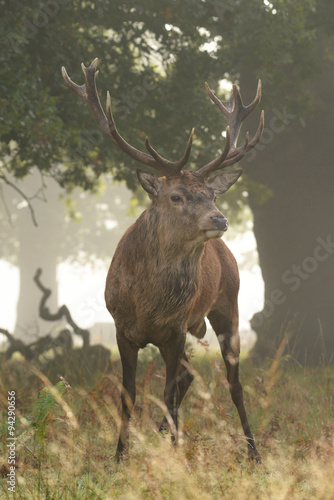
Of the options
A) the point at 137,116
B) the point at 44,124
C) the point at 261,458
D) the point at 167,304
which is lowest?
the point at 261,458

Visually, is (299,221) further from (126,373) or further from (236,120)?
(126,373)

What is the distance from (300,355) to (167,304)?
6.43 m

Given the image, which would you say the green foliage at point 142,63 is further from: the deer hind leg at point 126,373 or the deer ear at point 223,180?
the deer hind leg at point 126,373

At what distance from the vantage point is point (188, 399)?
6.70m

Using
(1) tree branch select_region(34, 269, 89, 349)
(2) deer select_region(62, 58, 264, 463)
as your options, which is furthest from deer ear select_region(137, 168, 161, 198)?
(1) tree branch select_region(34, 269, 89, 349)

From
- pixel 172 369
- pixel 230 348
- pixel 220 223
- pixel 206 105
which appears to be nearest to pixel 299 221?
pixel 206 105

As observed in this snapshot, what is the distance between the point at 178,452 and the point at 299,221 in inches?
329

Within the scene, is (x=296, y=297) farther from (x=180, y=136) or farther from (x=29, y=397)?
(x=29, y=397)

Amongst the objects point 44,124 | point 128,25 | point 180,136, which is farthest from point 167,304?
point 128,25

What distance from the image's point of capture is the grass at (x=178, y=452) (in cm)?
344

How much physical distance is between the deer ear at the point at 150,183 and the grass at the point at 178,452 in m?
1.38

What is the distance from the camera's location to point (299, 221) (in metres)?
11.5

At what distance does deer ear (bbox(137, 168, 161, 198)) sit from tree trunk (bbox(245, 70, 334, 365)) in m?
6.26

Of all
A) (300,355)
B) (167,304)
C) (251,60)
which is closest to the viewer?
(167,304)
